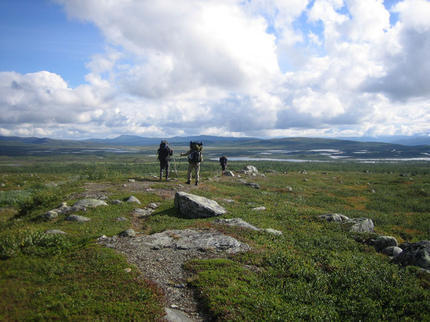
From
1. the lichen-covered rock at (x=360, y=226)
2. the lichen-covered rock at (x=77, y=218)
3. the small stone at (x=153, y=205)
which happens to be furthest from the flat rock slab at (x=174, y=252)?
the lichen-covered rock at (x=360, y=226)

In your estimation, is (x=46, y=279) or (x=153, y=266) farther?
(x=153, y=266)

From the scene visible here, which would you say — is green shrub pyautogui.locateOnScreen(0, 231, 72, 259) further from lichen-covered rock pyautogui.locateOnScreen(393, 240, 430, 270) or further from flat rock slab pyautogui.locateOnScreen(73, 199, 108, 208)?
lichen-covered rock pyautogui.locateOnScreen(393, 240, 430, 270)

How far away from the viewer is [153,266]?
10.7m

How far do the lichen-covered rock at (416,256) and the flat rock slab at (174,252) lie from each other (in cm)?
834

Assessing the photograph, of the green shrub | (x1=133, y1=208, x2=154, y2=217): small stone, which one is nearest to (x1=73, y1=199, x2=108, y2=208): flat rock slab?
(x1=133, y1=208, x2=154, y2=217): small stone

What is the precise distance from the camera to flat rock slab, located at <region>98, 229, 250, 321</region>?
878cm

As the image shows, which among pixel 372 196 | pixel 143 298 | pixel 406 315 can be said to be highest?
pixel 143 298

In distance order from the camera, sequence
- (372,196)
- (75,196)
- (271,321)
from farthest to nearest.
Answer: (372,196)
(75,196)
(271,321)

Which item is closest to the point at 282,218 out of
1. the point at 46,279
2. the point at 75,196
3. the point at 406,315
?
the point at 406,315

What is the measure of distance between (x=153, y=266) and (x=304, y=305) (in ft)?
20.7

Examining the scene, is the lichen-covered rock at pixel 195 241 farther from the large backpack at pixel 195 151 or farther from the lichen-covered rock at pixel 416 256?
the large backpack at pixel 195 151

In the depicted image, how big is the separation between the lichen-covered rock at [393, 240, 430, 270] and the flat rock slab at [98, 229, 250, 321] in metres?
8.34

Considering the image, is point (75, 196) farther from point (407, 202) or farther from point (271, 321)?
point (407, 202)

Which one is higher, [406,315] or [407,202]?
[406,315]
